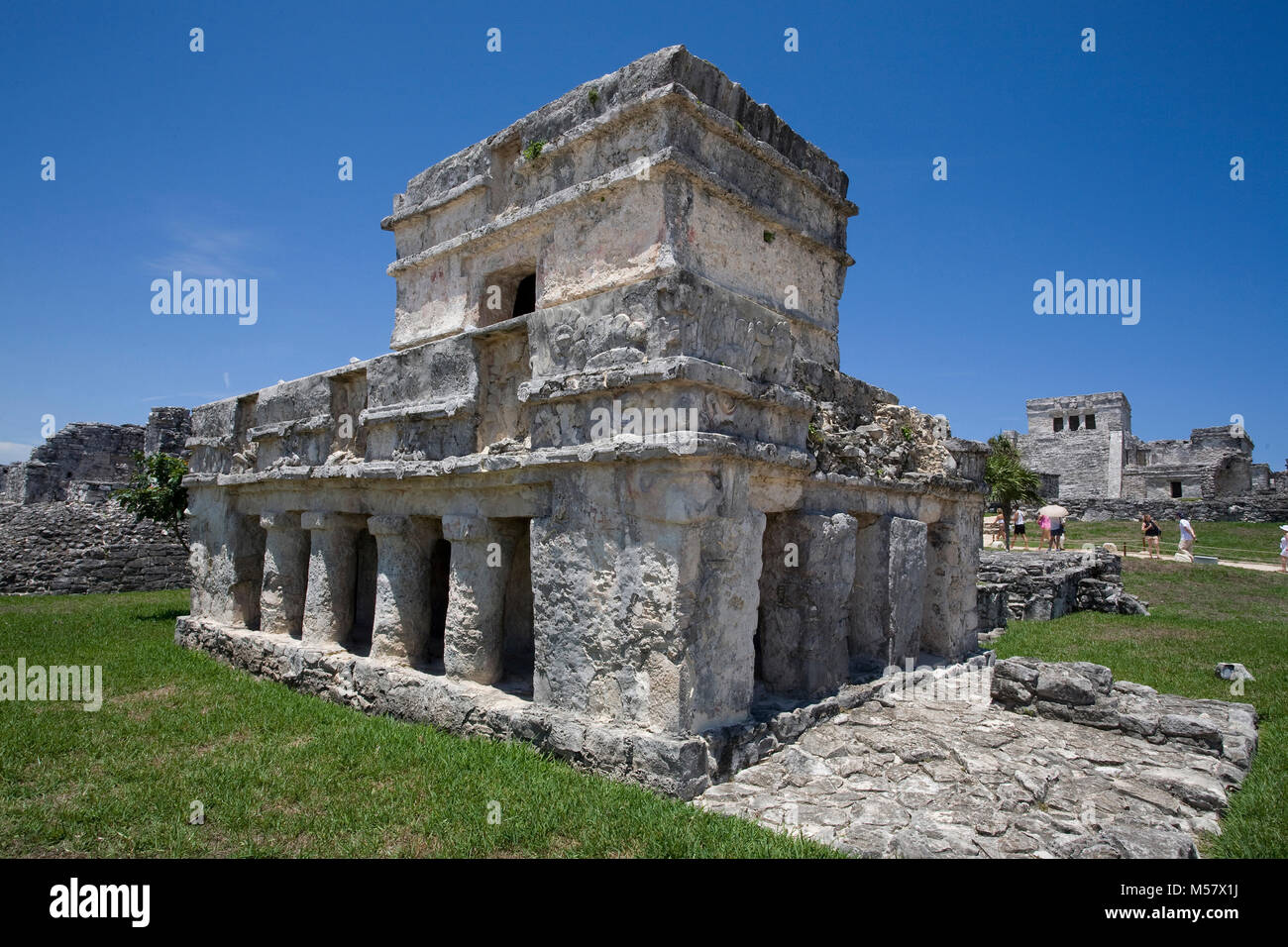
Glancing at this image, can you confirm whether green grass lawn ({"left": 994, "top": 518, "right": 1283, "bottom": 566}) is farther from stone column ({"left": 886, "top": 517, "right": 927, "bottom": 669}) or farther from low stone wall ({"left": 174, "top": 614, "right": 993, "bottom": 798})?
low stone wall ({"left": 174, "top": 614, "right": 993, "bottom": 798})

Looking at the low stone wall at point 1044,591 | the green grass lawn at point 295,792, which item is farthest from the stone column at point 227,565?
the low stone wall at point 1044,591

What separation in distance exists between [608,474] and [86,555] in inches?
650

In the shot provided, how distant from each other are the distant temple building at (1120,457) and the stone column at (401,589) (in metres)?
34.5

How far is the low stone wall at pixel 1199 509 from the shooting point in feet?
88.0

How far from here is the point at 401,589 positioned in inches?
254

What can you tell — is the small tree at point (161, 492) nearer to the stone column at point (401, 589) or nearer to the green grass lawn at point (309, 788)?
the green grass lawn at point (309, 788)

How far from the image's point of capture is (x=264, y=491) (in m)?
8.26

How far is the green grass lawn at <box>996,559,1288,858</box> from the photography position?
4.25 m

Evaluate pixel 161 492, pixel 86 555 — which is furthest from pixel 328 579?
pixel 86 555

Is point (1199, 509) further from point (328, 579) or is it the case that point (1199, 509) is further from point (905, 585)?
point (328, 579)
